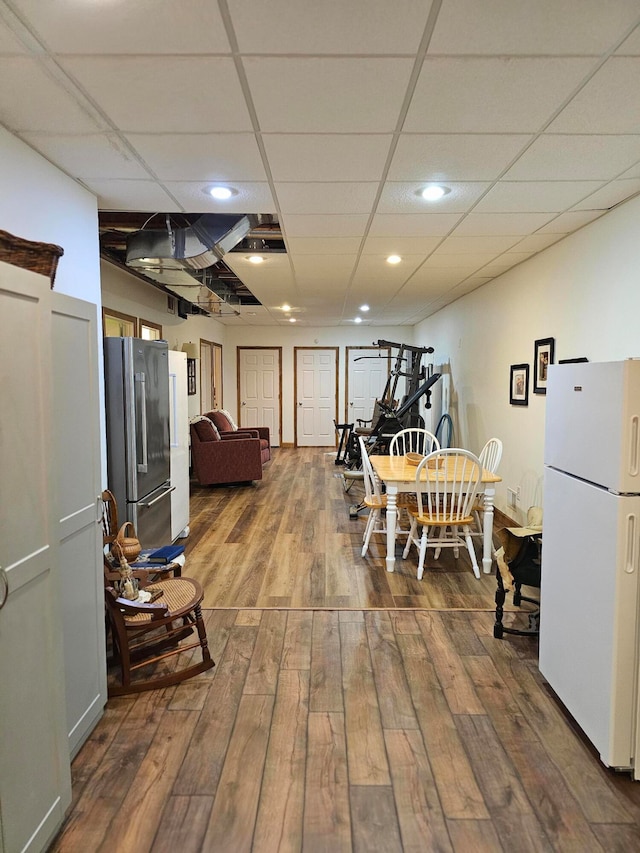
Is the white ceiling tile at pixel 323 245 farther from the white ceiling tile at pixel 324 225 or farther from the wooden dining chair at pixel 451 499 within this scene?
the wooden dining chair at pixel 451 499

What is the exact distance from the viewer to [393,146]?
7.48 feet

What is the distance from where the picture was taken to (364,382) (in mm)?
10562

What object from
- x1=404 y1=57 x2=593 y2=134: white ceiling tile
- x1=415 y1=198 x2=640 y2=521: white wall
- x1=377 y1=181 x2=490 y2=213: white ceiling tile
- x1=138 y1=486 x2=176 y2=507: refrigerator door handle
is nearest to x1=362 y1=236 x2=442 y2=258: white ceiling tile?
x1=377 y1=181 x2=490 y2=213: white ceiling tile

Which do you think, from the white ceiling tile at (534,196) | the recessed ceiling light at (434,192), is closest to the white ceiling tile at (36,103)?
the recessed ceiling light at (434,192)

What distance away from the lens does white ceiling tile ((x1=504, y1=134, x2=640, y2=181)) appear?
87.0 inches

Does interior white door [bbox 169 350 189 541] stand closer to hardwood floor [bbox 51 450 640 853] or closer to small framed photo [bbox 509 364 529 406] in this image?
hardwood floor [bbox 51 450 640 853]

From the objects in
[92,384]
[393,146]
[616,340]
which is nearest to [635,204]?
[616,340]

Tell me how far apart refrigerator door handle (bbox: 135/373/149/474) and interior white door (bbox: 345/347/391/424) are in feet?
23.7

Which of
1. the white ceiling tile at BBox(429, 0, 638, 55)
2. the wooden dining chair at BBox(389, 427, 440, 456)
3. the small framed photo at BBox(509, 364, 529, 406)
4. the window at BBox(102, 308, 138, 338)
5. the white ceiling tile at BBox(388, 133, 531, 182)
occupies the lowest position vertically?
the wooden dining chair at BBox(389, 427, 440, 456)

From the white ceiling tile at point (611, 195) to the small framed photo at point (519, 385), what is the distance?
159cm

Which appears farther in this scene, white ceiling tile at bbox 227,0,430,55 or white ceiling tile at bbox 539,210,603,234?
white ceiling tile at bbox 539,210,603,234

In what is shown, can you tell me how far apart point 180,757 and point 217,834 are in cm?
40

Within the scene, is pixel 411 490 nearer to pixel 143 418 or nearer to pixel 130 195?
pixel 143 418

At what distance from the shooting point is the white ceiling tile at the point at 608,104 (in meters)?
1.71
